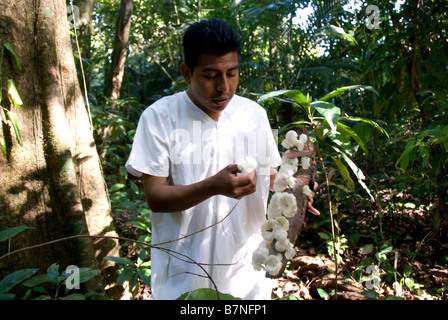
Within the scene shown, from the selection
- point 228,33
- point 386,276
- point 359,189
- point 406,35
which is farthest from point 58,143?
point 359,189

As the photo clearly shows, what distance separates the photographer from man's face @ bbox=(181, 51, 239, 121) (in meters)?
1.18

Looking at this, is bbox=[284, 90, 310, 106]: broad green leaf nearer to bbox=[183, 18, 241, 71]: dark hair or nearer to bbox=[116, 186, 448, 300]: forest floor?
bbox=[183, 18, 241, 71]: dark hair

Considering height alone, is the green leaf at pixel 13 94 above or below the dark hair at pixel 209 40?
below

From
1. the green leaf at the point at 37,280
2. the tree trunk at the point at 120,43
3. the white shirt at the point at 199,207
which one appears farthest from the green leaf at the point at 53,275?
the tree trunk at the point at 120,43

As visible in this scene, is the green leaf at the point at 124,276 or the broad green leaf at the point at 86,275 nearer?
the broad green leaf at the point at 86,275

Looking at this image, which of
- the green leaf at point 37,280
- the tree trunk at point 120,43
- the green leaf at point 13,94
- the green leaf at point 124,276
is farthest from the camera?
the tree trunk at point 120,43

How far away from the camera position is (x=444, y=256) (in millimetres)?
2357

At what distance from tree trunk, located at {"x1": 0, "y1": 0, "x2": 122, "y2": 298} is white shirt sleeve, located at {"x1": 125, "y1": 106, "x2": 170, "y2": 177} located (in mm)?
515

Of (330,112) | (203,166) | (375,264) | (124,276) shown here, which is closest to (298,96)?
(330,112)

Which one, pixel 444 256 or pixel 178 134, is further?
pixel 444 256

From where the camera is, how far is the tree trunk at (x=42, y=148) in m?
1.49

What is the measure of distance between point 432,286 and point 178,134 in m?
1.93

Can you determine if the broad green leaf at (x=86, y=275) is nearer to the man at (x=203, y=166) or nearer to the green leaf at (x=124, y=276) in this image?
the man at (x=203, y=166)
